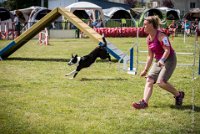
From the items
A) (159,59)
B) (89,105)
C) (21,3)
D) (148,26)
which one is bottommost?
(89,105)

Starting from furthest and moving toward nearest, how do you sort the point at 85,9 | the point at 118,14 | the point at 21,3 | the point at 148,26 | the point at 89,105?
1. the point at 21,3
2. the point at 118,14
3. the point at 85,9
4. the point at 89,105
5. the point at 148,26

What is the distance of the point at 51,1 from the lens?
58750 millimetres

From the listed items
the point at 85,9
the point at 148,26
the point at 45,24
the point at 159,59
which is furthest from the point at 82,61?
the point at 85,9

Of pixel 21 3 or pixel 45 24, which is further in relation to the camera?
pixel 21 3

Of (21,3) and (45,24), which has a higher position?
(21,3)

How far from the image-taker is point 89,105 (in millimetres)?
6324

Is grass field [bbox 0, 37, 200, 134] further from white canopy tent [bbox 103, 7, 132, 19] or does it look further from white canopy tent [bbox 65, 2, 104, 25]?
white canopy tent [bbox 103, 7, 132, 19]

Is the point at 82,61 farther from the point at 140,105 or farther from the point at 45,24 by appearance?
the point at 45,24

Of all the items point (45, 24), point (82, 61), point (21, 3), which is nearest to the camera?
point (82, 61)

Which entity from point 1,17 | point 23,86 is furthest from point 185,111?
point 1,17

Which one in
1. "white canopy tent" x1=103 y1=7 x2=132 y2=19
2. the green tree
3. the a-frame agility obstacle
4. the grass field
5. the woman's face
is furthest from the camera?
the green tree

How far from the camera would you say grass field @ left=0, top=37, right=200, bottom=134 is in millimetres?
5035

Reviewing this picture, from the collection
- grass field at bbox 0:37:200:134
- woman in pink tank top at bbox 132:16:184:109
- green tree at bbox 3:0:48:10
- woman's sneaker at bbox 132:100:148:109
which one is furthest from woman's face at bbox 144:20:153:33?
green tree at bbox 3:0:48:10

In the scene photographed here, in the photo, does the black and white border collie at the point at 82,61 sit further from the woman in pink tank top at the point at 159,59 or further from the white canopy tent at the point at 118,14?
the white canopy tent at the point at 118,14
